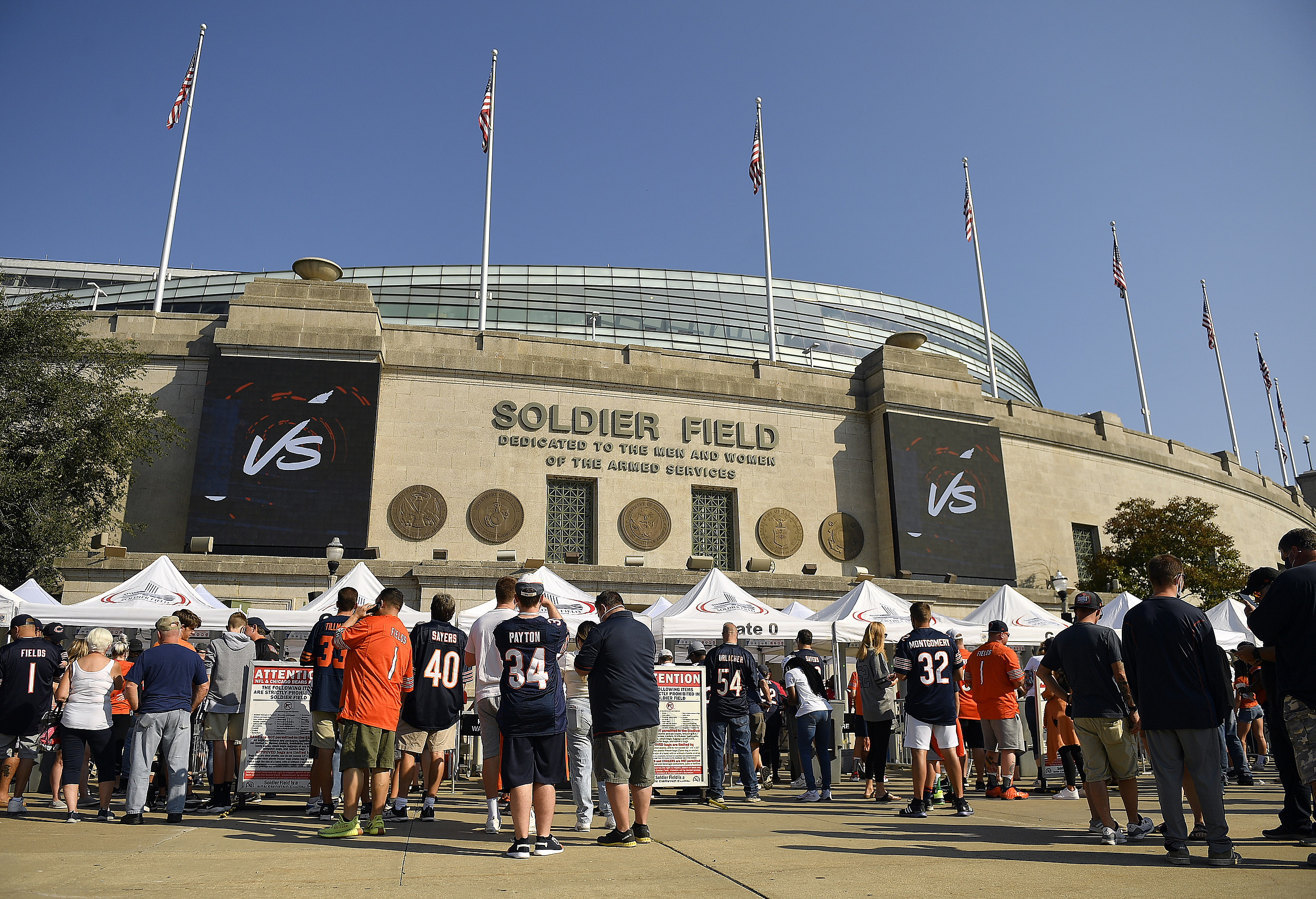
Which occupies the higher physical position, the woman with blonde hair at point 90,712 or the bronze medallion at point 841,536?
the bronze medallion at point 841,536

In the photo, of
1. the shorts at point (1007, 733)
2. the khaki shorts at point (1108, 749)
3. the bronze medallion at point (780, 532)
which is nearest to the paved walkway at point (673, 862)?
the khaki shorts at point (1108, 749)

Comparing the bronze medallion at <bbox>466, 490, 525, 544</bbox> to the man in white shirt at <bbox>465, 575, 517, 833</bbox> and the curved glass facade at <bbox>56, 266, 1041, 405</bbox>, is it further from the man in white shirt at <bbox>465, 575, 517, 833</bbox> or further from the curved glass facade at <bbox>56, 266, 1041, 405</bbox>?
the curved glass facade at <bbox>56, 266, 1041, 405</bbox>

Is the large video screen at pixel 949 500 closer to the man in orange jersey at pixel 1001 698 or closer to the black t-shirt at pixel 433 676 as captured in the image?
the man in orange jersey at pixel 1001 698

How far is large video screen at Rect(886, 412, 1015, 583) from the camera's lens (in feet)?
84.8

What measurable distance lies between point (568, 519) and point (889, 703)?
597 inches

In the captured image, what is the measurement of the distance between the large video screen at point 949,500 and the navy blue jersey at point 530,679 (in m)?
20.1

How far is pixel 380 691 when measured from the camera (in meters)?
7.20

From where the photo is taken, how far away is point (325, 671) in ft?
27.0

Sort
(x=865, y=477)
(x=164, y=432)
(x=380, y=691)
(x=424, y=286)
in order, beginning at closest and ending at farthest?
1. (x=380, y=691)
2. (x=164, y=432)
3. (x=865, y=477)
4. (x=424, y=286)

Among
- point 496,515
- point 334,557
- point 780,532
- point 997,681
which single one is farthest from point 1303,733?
point 780,532

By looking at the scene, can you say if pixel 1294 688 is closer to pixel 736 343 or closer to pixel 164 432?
pixel 164 432

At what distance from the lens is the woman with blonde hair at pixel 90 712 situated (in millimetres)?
8617

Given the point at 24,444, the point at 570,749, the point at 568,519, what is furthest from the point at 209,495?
the point at 570,749

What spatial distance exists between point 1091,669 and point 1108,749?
57 cm
